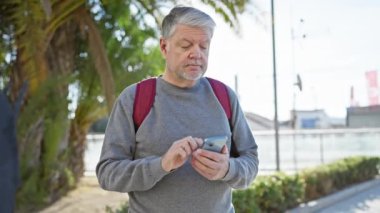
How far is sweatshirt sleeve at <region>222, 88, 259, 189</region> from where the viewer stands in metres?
1.81

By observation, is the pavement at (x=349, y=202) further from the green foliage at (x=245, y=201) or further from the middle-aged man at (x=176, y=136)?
the middle-aged man at (x=176, y=136)

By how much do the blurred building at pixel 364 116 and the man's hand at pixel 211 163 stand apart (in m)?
28.1

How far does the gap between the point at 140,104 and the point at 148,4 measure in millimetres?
6214

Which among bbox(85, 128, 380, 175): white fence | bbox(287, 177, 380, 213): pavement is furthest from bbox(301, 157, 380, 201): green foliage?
bbox(85, 128, 380, 175): white fence

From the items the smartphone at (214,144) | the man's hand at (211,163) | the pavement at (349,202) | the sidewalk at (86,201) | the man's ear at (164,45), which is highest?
the man's ear at (164,45)

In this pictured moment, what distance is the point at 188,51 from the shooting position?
5.99 feet

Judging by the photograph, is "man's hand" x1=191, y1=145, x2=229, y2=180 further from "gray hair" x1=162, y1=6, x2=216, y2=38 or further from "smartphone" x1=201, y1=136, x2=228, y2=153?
"gray hair" x1=162, y1=6, x2=216, y2=38

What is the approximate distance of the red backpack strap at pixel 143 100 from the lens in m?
1.85

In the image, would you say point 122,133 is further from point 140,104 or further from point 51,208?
point 51,208

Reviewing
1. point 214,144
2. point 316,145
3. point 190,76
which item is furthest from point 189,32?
point 316,145

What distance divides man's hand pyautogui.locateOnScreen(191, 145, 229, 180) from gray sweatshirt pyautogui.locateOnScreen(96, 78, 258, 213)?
0.18 feet

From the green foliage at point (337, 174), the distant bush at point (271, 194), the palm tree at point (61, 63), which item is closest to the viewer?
the distant bush at point (271, 194)

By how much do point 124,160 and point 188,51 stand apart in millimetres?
432

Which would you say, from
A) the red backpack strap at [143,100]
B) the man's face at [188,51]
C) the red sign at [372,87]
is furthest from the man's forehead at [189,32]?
the red sign at [372,87]
